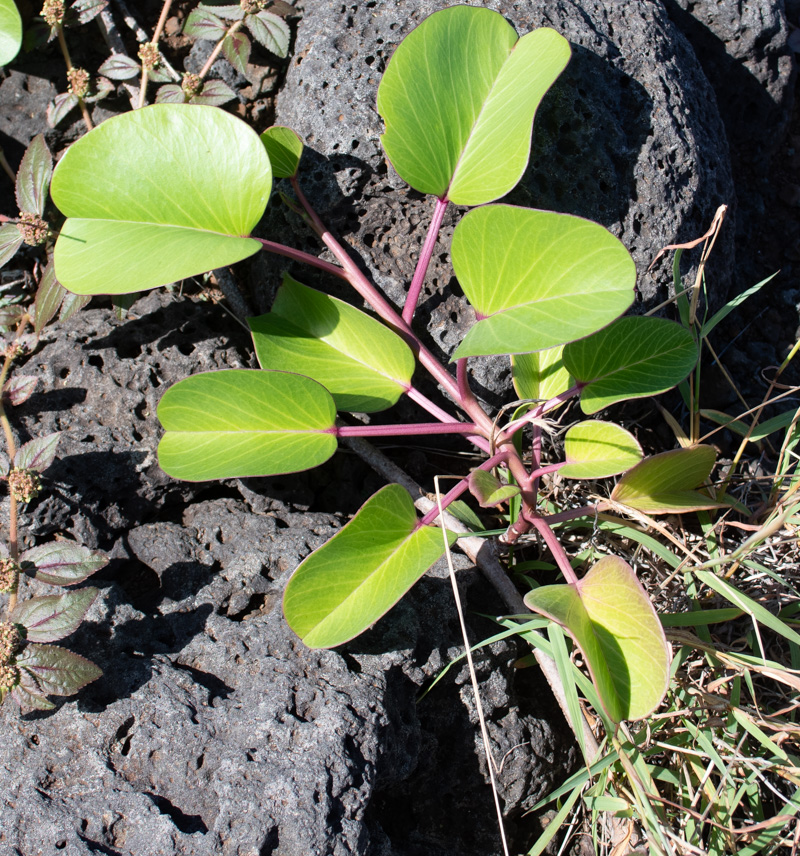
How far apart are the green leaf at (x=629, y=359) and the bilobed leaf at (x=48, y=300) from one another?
93cm

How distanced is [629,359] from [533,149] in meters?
0.49

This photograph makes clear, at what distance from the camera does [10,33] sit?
1314 millimetres

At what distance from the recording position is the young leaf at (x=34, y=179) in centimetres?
133

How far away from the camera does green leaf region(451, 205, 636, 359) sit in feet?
3.10

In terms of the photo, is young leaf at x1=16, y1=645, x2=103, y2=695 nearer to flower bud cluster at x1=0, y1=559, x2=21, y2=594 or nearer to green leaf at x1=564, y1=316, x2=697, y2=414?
flower bud cluster at x1=0, y1=559, x2=21, y2=594

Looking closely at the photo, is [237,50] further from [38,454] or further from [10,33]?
[38,454]

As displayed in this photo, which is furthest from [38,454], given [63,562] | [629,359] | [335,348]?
[629,359]

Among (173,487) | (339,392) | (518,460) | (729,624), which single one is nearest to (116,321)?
(173,487)

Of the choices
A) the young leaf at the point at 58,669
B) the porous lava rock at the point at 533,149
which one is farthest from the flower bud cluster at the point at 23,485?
the porous lava rock at the point at 533,149

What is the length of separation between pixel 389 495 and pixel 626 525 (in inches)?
20.6

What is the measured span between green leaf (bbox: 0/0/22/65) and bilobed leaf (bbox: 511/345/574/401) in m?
1.10

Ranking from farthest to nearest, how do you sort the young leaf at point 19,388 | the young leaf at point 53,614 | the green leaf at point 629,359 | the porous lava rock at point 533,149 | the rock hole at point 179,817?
the porous lava rock at point 533,149 → the young leaf at point 19,388 → the green leaf at point 629,359 → the young leaf at point 53,614 → the rock hole at point 179,817

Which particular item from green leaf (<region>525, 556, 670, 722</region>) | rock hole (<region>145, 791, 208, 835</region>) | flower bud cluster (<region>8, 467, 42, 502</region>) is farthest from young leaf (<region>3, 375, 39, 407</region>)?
green leaf (<region>525, 556, 670, 722</region>)

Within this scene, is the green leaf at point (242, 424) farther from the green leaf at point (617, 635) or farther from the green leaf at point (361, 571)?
the green leaf at point (617, 635)
